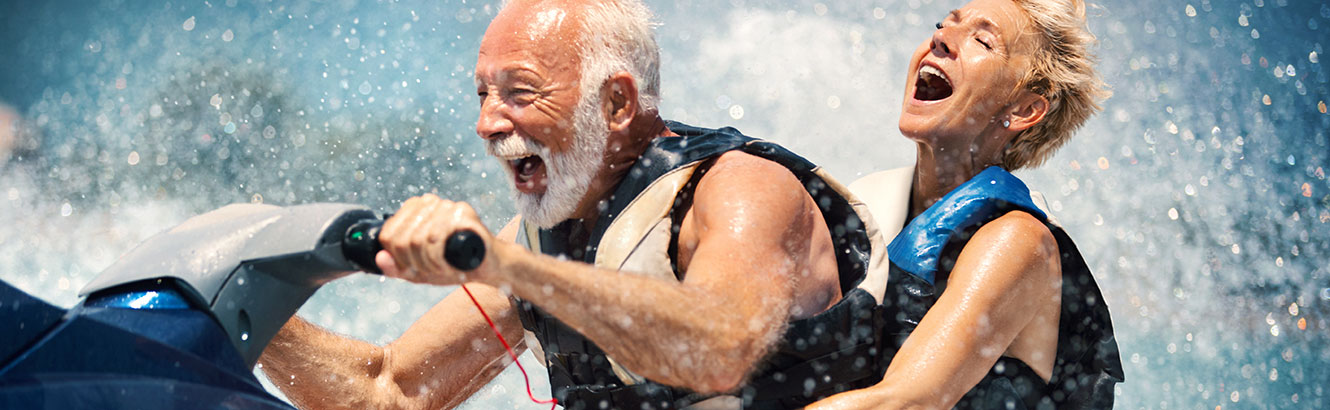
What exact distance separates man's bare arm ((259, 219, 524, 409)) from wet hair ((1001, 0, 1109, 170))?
1379 mm

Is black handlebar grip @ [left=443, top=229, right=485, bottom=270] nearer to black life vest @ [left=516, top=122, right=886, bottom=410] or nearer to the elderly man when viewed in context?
the elderly man

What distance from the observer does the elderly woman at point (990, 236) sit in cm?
236

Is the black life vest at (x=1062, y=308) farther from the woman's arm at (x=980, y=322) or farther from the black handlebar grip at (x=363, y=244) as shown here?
the black handlebar grip at (x=363, y=244)

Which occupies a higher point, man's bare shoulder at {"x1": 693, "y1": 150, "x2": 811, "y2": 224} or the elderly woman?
man's bare shoulder at {"x1": 693, "y1": 150, "x2": 811, "y2": 224}

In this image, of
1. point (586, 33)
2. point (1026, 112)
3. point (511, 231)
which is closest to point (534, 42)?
point (586, 33)

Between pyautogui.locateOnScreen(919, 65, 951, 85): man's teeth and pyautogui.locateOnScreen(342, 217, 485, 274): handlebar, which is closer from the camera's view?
pyautogui.locateOnScreen(342, 217, 485, 274): handlebar

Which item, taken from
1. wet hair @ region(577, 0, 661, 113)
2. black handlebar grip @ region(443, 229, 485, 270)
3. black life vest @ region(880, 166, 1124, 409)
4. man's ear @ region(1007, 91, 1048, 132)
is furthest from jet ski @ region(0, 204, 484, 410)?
man's ear @ region(1007, 91, 1048, 132)

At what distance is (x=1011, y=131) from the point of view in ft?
9.86

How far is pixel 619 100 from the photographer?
2.29m

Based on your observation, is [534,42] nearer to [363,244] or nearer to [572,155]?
[572,155]

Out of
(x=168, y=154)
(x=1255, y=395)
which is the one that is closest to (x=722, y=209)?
(x=1255, y=395)

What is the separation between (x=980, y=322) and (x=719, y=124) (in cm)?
479

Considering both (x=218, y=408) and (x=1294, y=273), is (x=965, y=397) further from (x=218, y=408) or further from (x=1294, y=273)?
(x=1294, y=273)

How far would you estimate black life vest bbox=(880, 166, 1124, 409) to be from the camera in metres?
2.58
